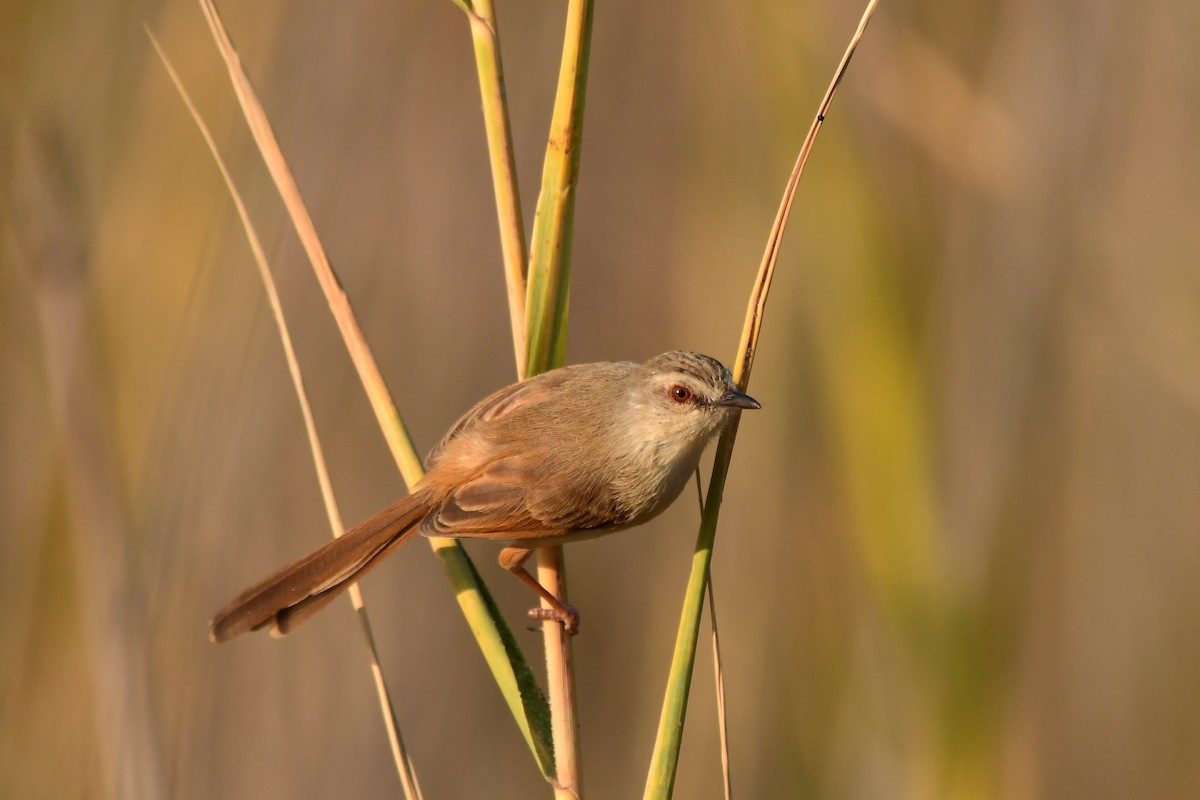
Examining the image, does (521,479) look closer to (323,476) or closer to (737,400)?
(737,400)

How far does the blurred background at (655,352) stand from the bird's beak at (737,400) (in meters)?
0.25

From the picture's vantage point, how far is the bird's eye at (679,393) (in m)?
2.47

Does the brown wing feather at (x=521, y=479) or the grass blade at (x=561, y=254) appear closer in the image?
→ the grass blade at (x=561, y=254)

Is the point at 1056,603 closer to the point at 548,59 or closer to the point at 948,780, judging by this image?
the point at 948,780

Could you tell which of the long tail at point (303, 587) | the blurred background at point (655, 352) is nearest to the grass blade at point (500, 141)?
the long tail at point (303, 587)

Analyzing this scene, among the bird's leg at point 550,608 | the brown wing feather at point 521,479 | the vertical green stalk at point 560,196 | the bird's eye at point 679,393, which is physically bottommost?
the bird's leg at point 550,608

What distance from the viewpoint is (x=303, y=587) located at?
215 centimetres

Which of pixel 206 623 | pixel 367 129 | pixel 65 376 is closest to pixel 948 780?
pixel 65 376

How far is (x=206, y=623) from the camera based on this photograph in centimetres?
322

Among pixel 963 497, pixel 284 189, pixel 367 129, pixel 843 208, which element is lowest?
pixel 963 497

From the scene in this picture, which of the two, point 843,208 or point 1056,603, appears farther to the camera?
point 1056,603

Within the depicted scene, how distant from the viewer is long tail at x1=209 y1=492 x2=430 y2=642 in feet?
6.88

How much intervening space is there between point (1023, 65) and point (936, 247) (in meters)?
0.56

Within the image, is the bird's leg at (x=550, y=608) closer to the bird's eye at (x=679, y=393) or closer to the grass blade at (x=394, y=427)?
the grass blade at (x=394, y=427)
